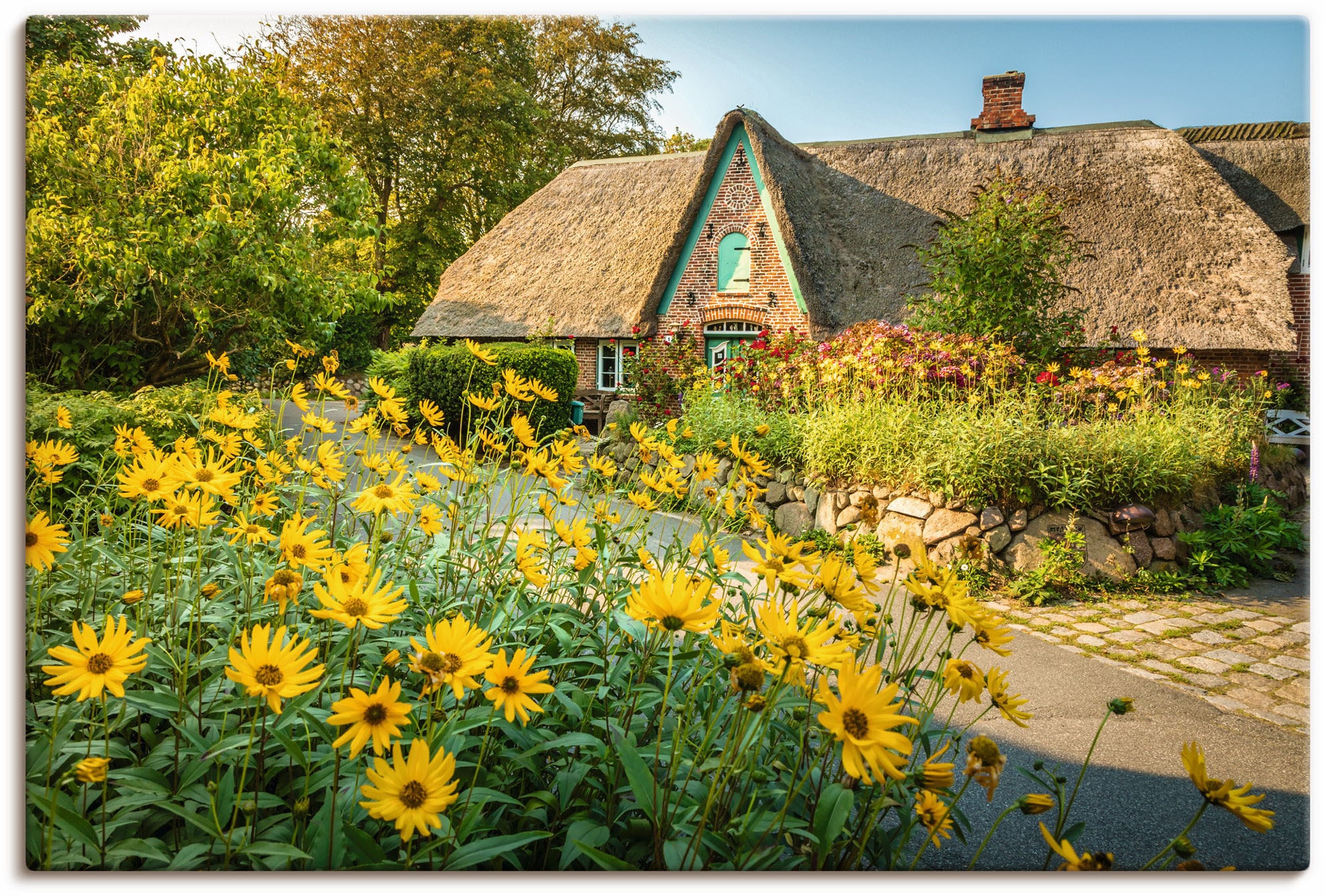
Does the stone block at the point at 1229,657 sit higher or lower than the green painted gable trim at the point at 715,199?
lower

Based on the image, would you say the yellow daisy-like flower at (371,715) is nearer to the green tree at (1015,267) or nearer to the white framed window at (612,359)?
the green tree at (1015,267)

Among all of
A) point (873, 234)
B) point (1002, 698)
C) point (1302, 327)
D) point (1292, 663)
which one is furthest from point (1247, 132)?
point (873, 234)

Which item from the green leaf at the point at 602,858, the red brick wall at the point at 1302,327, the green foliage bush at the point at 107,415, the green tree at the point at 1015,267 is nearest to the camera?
the green leaf at the point at 602,858

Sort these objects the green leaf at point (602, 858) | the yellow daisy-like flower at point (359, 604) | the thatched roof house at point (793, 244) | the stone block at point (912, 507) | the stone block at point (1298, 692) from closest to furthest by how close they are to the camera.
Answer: the yellow daisy-like flower at point (359, 604)
the green leaf at point (602, 858)
the stone block at point (1298, 692)
the stone block at point (912, 507)
the thatched roof house at point (793, 244)

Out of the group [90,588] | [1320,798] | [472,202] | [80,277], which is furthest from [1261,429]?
[80,277]

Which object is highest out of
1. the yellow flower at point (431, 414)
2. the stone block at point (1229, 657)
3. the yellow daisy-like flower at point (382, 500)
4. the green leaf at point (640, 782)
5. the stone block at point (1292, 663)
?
the yellow flower at point (431, 414)

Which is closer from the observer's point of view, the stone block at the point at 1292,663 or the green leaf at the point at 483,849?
the green leaf at the point at 483,849

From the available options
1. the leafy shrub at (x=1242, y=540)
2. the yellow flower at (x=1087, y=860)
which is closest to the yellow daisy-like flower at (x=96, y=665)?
the yellow flower at (x=1087, y=860)

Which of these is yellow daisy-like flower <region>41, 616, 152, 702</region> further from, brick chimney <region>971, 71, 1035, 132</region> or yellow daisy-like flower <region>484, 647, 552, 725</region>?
brick chimney <region>971, 71, 1035, 132</region>
